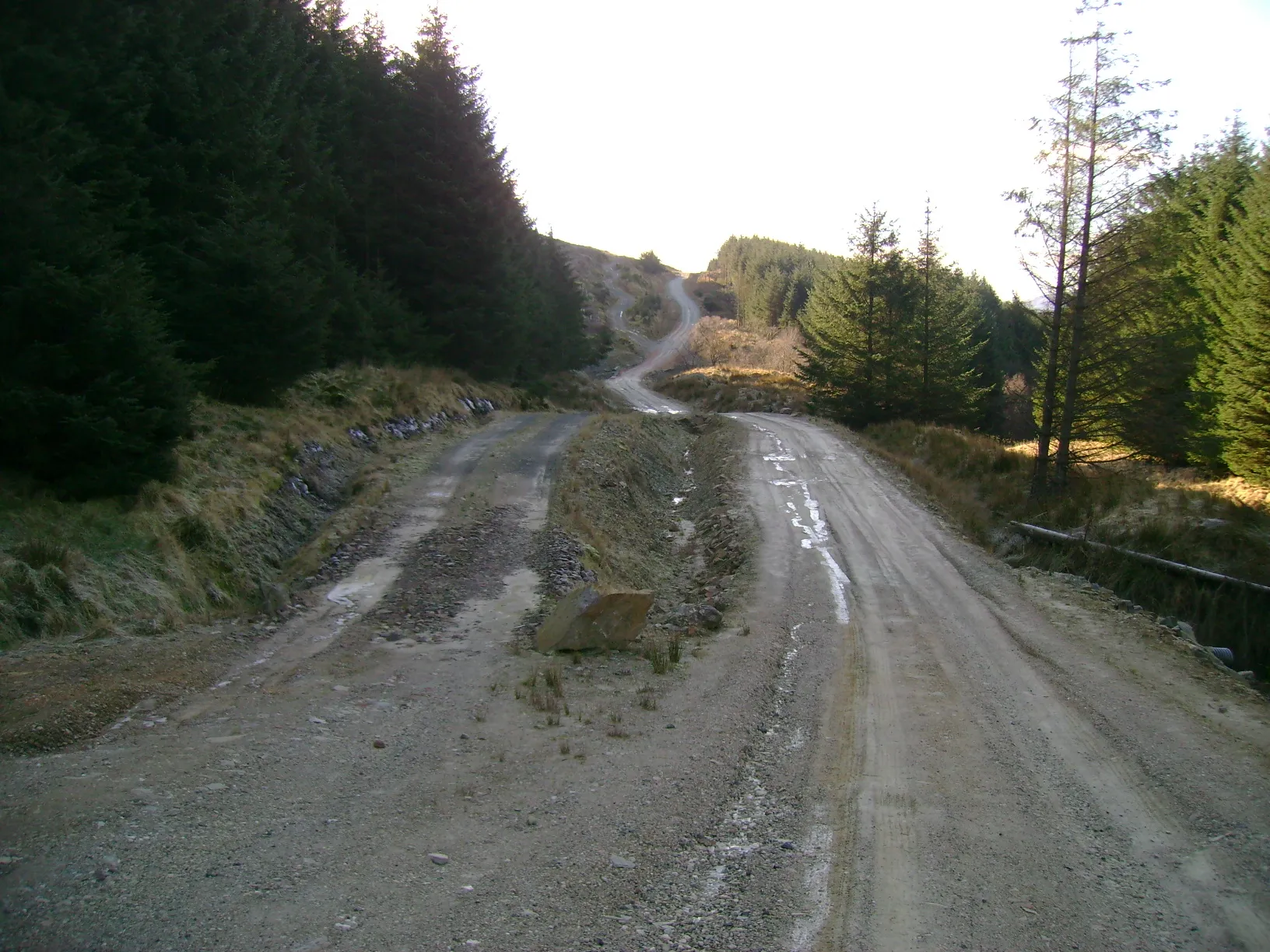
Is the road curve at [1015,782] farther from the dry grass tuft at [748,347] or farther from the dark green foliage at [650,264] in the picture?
the dark green foliage at [650,264]

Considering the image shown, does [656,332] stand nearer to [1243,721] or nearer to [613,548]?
[613,548]

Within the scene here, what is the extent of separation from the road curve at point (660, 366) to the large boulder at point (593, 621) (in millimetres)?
29897

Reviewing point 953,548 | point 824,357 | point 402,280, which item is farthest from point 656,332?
point 953,548

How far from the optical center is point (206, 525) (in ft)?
36.8

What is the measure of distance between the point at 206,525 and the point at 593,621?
596 cm

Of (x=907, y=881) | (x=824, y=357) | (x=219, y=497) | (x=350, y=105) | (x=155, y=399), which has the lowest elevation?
(x=907, y=881)

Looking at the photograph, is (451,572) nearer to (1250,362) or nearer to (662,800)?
(662,800)

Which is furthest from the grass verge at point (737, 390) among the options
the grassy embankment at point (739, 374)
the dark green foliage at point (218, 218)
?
the dark green foliage at point (218, 218)

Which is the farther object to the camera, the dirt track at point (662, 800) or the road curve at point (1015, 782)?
the road curve at point (1015, 782)

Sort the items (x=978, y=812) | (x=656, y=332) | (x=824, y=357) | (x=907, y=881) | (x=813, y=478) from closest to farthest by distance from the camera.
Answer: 1. (x=907, y=881)
2. (x=978, y=812)
3. (x=813, y=478)
4. (x=824, y=357)
5. (x=656, y=332)

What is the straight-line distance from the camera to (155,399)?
10906mm

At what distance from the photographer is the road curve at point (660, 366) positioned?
2008 inches

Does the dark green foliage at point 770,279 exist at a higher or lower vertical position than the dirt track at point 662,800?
higher

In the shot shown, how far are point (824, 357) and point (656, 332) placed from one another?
72.7 meters
